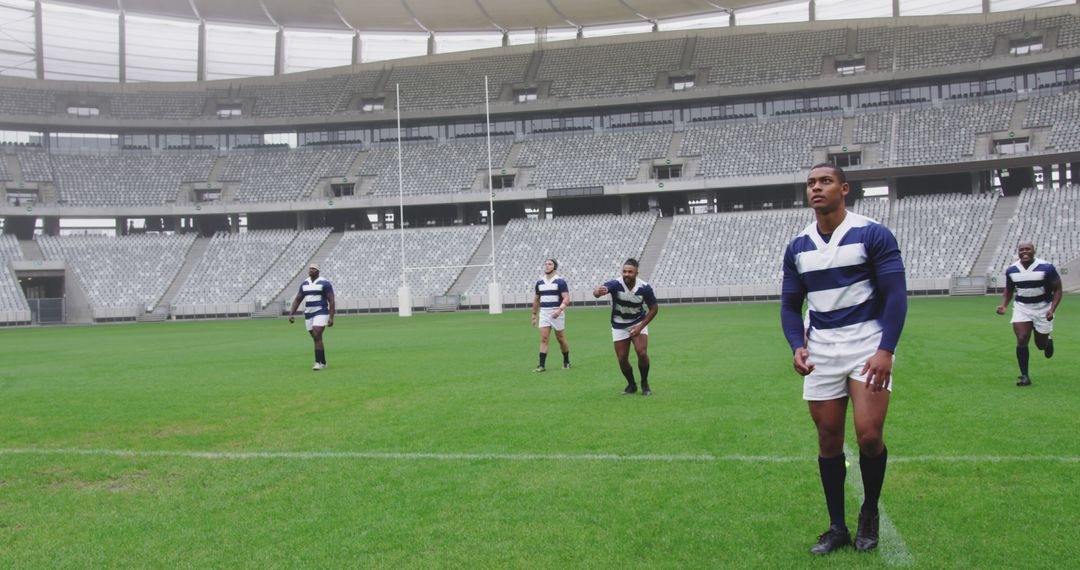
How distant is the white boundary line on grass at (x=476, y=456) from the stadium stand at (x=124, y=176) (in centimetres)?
5531

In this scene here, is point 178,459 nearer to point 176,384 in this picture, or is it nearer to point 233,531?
point 233,531

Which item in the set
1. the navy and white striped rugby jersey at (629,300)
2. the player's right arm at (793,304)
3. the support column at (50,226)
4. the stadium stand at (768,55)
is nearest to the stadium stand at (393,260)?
the support column at (50,226)

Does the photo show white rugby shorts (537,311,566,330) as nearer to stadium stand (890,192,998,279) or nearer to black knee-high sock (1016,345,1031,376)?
black knee-high sock (1016,345,1031,376)

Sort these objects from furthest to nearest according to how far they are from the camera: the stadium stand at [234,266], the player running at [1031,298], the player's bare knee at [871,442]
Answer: the stadium stand at [234,266], the player running at [1031,298], the player's bare knee at [871,442]

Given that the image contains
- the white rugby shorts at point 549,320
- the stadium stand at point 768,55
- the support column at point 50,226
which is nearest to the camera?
the white rugby shorts at point 549,320

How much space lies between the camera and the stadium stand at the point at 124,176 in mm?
57156

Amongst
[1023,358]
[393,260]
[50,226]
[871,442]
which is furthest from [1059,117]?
[50,226]

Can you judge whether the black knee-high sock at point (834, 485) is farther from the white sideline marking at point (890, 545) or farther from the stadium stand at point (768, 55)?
the stadium stand at point (768, 55)

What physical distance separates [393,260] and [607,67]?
70.2 feet

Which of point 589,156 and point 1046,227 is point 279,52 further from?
point 1046,227

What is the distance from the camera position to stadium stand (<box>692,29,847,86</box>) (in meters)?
56.2

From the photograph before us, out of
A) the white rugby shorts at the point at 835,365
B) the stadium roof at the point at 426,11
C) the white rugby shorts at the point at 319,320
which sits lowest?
the white rugby shorts at the point at 319,320

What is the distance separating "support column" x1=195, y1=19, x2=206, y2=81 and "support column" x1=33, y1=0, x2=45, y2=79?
10134mm

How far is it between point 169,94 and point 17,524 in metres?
64.5
